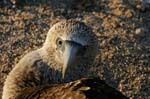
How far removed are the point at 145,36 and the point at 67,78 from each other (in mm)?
1832

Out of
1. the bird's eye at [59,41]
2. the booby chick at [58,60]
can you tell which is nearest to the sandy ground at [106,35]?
the booby chick at [58,60]

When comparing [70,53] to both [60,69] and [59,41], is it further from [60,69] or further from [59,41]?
[60,69]

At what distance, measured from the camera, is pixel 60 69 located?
5027 mm

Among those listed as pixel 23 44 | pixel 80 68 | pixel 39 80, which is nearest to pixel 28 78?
pixel 39 80

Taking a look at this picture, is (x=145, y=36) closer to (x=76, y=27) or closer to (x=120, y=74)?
(x=120, y=74)

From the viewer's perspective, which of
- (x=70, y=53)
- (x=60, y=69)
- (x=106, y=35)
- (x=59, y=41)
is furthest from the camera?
(x=106, y=35)

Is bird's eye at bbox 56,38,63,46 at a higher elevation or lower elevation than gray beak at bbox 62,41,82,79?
higher

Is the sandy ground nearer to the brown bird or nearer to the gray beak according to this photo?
the brown bird

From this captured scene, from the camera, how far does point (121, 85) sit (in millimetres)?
6148

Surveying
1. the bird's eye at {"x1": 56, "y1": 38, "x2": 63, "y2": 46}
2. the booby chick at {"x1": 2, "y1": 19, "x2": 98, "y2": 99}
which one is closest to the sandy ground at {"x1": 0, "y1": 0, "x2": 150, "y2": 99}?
the booby chick at {"x1": 2, "y1": 19, "x2": 98, "y2": 99}

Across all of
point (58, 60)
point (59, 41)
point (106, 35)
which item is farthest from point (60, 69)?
point (106, 35)

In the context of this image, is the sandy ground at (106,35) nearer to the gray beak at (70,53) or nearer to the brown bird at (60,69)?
the brown bird at (60,69)

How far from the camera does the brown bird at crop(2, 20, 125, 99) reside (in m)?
4.64

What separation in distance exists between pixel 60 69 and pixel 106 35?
1.69 meters
